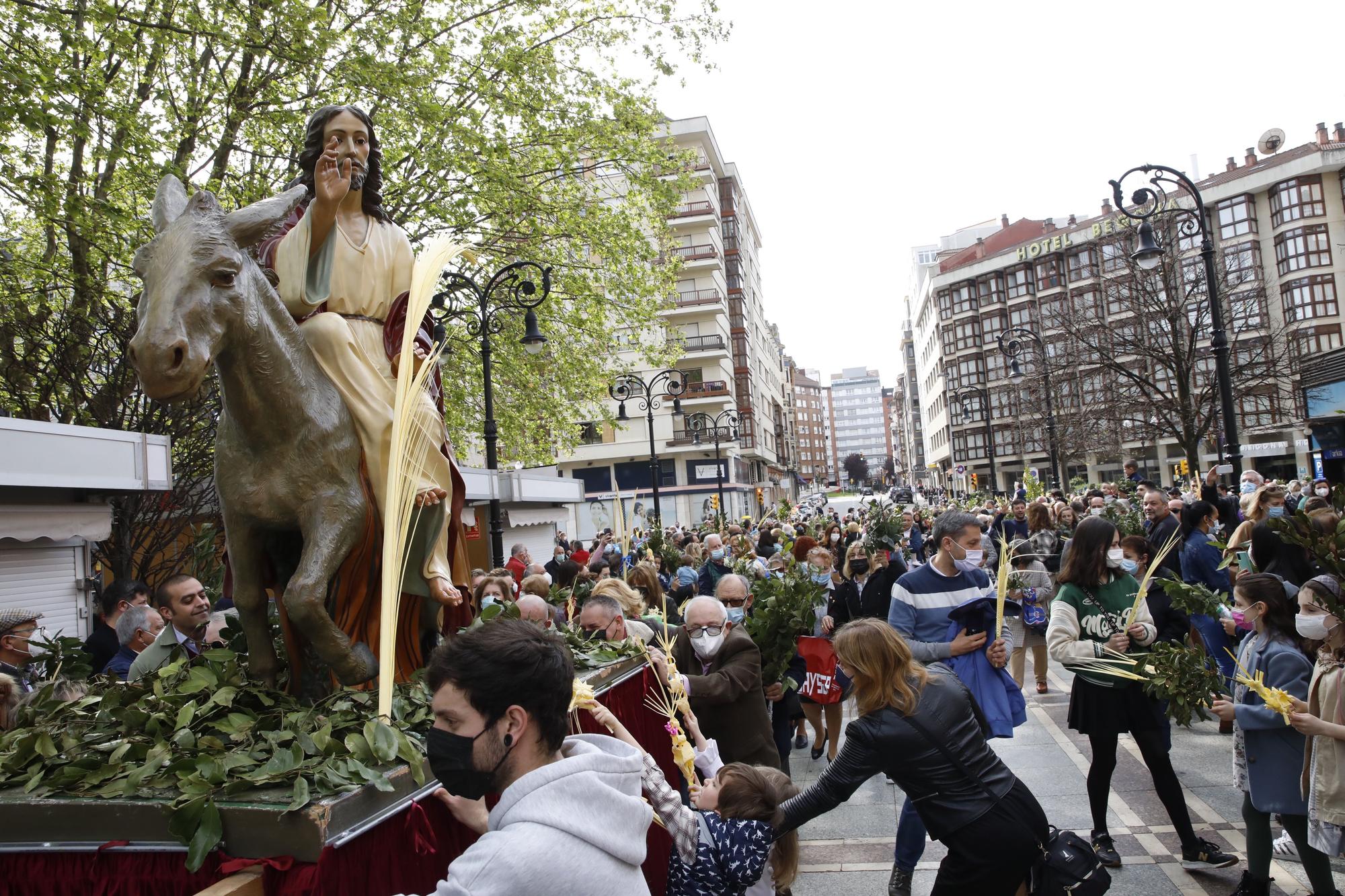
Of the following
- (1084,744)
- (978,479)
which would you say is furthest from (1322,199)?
(1084,744)

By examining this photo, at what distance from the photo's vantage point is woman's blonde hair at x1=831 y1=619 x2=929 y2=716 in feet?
13.1

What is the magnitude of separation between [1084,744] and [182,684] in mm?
7621

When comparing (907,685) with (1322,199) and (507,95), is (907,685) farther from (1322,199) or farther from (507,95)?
(1322,199)

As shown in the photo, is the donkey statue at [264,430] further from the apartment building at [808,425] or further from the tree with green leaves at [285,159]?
the apartment building at [808,425]

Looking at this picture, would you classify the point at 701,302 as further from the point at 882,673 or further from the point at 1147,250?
the point at 882,673

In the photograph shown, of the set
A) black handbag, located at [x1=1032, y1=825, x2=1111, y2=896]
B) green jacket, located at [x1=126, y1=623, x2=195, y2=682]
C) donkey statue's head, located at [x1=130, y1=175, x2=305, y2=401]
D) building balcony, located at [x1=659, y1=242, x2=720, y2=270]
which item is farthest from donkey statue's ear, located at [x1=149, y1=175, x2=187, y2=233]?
building balcony, located at [x1=659, y1=242, x2=720, y2=270]

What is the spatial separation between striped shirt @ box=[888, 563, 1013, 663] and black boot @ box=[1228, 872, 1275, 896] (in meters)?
1.66

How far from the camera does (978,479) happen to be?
76812 mm

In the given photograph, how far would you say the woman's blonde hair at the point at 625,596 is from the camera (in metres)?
6.99

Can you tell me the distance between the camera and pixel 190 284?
2.90 metres

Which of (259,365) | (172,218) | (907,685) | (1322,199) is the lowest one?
(907,685)

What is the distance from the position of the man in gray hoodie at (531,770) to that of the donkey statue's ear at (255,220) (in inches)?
70.7

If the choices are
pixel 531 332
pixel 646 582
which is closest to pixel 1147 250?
pixel 531 332

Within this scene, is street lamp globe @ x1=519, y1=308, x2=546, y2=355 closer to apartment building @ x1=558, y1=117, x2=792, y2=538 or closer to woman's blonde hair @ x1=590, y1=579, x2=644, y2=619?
woman's blonde hair @ x1=590, y1=579, x2=644, y2=619
